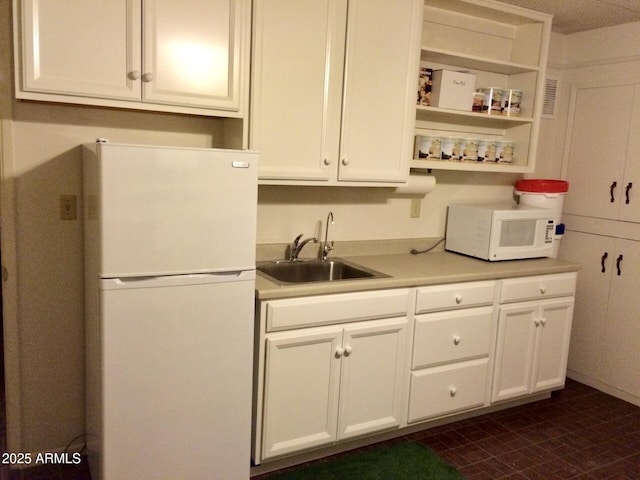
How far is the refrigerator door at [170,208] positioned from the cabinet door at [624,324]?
2559 millimetres

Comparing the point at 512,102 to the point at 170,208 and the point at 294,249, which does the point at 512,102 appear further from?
the point at 170,208

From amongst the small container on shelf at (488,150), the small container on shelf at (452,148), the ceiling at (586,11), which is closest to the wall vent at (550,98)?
the ceiling at (586,11)

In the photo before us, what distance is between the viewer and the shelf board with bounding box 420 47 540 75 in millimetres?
2934

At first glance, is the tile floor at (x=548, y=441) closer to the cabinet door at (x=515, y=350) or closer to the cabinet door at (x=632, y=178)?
the cabinet door at (x=515, y=350)

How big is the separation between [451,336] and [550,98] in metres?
1.98

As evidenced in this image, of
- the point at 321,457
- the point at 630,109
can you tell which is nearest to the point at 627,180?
the point at 630,109

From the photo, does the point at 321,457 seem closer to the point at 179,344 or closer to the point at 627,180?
the point at 179,344

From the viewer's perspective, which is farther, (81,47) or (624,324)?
(624,324)

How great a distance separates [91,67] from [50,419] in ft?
5.14

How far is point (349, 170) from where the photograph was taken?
2676mm

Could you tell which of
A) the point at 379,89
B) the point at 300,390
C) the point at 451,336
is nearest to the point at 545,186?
the point at 451,336

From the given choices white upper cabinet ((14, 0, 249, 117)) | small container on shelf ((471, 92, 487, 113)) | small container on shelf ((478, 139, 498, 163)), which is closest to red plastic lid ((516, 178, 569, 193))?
small container on shelf ((478, 139, 498, 163))

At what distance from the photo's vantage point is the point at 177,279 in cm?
199

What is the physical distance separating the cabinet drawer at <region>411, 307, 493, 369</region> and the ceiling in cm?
178
